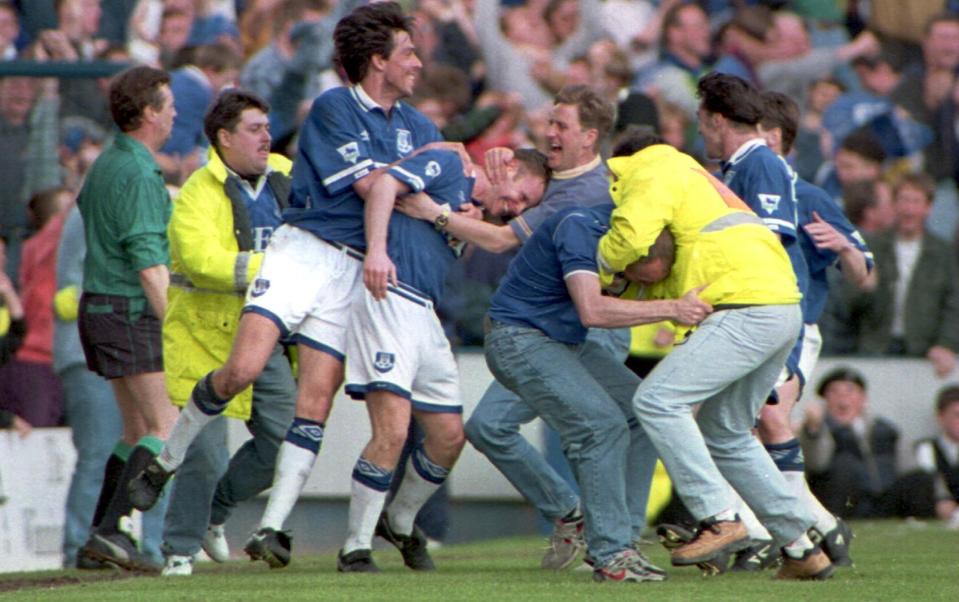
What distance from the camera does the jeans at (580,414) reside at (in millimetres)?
7484

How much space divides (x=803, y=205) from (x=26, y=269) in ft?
16.4

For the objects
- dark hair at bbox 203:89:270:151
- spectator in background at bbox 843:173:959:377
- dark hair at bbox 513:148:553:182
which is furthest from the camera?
spectator in background at bbox 843:173:959:377

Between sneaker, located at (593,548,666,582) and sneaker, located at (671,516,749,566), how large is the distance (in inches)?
9.0

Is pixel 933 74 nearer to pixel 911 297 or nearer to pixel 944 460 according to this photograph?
pixel 911 297

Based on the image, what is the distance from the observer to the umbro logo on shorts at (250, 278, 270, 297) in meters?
8.03

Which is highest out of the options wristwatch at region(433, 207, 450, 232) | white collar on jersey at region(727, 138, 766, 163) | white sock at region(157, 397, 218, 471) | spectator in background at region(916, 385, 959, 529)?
white collar on jersey at region(727, 138, 766, 163)

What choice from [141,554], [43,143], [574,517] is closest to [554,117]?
[574,517]

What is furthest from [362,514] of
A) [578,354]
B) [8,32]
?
[8,32]

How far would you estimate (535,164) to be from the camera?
8.45m

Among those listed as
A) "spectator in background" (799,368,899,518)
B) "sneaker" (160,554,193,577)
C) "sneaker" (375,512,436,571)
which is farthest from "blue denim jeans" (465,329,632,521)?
"spectator in background" (799,368,899,518)

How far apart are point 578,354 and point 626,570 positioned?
1.03m

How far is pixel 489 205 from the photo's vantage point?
28.5ft

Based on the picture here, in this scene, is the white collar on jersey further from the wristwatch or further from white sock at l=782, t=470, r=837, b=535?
white sock at l=782, t=470, r=837, b=535

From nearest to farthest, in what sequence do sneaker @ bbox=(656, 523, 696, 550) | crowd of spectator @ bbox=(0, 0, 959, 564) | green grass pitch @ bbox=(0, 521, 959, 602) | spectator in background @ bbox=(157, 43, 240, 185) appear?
green grass pitch @ bbox=(0, 521, 959, 602) → sneaker @ bbox=(656, 523, 696, 550) → crowd of spectator @ bbox=(0, 0, 959, 564) → spectator in background @ bbox=(157, 43, 240, 185)
